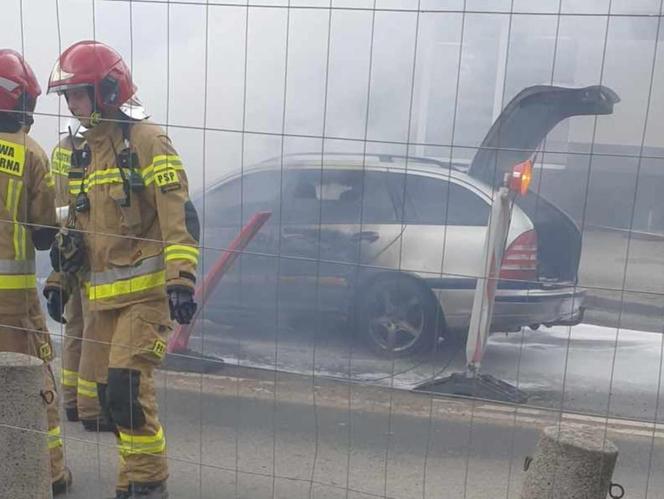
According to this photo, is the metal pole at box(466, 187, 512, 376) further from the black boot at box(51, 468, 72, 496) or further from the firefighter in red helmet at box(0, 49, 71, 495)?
the firefighter in red helmet at box(0, 49, 71, 495)

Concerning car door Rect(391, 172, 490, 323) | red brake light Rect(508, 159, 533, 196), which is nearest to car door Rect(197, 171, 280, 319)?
car door Rect(391, 172, 490, 323)

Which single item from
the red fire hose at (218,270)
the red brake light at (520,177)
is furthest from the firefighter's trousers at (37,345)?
the red brake light at (520,177)

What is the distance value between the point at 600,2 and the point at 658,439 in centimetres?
271

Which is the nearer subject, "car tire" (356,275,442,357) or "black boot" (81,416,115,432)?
"black boot" (81,416,115,432)

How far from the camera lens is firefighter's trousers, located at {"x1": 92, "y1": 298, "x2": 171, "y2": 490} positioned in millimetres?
3258

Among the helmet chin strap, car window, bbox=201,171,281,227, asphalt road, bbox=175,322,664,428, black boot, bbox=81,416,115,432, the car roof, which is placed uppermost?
the helmet chin strap

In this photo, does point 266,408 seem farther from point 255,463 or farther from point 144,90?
point 144,90

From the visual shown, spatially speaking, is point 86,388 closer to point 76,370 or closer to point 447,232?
point 76,370

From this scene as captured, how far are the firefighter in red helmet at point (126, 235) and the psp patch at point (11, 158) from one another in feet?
0.65

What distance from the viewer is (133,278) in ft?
10.9

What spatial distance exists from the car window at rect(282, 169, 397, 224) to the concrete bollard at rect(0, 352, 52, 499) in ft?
9.82

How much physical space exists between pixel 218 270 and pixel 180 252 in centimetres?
256

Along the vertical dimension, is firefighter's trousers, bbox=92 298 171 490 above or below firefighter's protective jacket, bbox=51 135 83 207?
below

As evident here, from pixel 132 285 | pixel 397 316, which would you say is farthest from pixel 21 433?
pixel 397 316
